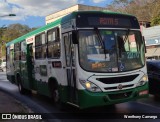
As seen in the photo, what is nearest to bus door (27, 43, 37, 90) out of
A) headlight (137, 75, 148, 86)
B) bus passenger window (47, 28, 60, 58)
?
bus passenger window (47, 28, 60, 58)

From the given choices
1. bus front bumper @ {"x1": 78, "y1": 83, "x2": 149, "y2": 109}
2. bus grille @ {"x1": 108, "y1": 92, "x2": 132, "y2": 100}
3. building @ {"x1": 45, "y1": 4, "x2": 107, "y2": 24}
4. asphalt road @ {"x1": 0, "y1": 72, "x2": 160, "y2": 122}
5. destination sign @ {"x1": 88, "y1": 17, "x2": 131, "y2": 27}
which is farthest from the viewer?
building @ {"x1": 45, "y1": 4, "x2": 107, "y2": 24}

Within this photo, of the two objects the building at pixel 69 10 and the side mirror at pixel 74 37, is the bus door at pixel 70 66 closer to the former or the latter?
the side mirror at pixel 74 37

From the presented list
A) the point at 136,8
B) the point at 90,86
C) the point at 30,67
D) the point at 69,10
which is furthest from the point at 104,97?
the point at 69,10

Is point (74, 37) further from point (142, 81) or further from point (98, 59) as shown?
point (142, 81)

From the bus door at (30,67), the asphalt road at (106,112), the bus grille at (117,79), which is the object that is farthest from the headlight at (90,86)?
the bus door at (30,67)

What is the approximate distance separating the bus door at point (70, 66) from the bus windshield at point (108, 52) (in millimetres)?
461

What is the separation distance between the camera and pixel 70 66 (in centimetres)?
1038

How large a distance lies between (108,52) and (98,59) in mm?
386

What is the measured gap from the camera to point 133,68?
10.2 meters

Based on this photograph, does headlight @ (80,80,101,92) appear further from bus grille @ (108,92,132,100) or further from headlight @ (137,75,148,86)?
headlight @ (137,75,148,86)

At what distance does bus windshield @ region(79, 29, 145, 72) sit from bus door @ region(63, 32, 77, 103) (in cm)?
46

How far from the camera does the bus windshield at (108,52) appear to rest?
983cm

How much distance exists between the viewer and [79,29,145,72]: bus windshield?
9.83 m

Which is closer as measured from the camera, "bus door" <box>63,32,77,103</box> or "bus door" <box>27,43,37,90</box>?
"bus door" <box>63,32,77,103</box>
